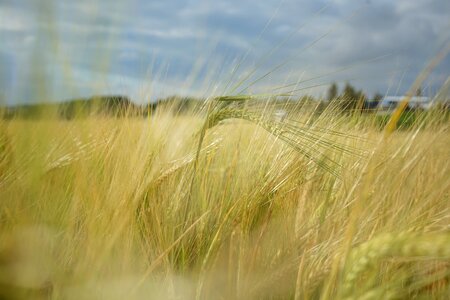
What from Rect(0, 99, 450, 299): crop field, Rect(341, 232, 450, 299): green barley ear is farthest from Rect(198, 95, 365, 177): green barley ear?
Rect(341, 232, 450, 299): green barley ear

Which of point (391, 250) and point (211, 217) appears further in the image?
point (211, 217)

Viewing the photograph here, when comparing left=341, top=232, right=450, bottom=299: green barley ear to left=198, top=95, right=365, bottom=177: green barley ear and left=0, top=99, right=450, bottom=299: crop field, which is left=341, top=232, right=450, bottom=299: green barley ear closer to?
left=0, top=99, right=450, bottom=299: crop field

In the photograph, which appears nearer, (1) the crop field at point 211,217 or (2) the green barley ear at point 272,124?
(1) the crop field at point 211,217

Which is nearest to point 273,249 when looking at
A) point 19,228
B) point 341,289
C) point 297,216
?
point 297,216

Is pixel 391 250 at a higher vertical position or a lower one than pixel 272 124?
lower

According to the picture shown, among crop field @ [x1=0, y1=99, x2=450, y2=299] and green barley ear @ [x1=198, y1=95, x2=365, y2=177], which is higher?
green barley ear @ [x1=198, y1=95, x2=365, y2=177]

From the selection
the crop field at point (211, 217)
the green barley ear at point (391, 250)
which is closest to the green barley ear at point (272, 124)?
the crop field at point (211, 217)

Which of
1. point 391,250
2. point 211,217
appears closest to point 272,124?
point 211,217

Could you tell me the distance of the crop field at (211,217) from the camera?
0.67m

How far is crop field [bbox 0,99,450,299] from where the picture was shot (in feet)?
2.20

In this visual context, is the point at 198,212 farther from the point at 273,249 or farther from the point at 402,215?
the point at 402,215

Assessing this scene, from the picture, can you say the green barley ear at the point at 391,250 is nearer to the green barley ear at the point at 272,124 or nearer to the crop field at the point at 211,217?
the crop field at the point at 211,217

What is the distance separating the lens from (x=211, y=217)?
0.97 metres

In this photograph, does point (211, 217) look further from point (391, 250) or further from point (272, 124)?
point (391, 250)
